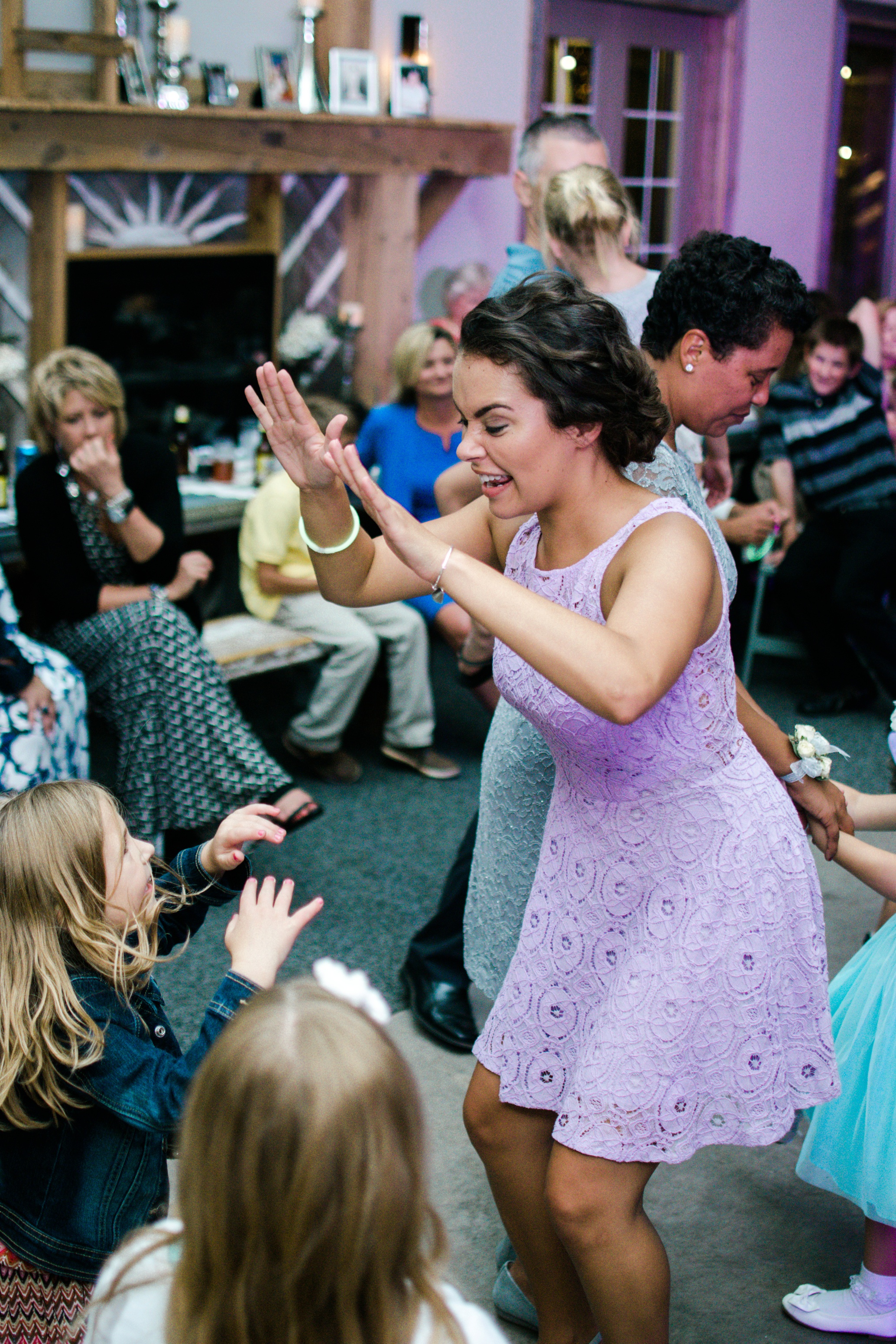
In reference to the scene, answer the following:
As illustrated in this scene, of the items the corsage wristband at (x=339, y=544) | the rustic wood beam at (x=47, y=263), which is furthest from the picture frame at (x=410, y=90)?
the corsage wristband at (x=339, y=544)

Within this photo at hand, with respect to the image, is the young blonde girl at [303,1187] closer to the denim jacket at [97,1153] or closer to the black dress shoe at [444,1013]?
the denim jacket at [97,1153]

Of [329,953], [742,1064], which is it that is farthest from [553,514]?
[329,953]

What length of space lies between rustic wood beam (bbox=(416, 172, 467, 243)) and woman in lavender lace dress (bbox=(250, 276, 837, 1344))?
15.7ft

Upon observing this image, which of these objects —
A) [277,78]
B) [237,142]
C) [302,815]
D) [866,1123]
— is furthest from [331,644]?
[866,1123]

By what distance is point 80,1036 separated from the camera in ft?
5.23

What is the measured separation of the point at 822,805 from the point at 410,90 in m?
4.63

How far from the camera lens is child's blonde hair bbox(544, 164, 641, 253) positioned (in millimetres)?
2904

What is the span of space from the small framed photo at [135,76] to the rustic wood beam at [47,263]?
0.37m

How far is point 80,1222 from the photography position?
167cm

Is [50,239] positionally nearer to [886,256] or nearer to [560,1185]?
[560,1185]

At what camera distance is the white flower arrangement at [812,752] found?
2.05 metres

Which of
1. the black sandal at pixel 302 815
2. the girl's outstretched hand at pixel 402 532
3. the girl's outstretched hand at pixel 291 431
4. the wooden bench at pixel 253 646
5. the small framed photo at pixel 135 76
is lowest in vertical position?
the black sandal at pixel 302 815

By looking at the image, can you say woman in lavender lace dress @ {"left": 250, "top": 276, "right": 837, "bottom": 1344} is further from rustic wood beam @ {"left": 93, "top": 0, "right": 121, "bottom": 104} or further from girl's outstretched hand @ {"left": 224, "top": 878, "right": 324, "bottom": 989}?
rustic wood beam @ {"left": 93, "top": 0, "right": 121, "bottom": 104}

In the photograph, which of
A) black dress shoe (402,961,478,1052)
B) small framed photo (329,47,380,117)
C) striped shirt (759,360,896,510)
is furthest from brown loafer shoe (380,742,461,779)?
small framed photo (329,47,380,117)
